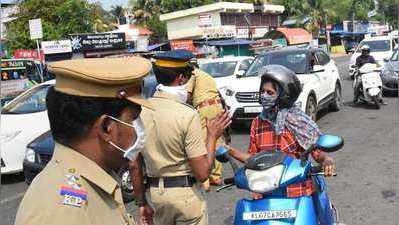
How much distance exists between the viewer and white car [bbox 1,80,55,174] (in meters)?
8.29

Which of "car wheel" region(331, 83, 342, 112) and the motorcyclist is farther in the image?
"car wheel" region(331, 83, 342, 112)

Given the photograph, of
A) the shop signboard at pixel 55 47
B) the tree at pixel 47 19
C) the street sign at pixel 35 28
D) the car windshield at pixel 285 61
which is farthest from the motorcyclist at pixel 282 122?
the tree at pixel 47 19

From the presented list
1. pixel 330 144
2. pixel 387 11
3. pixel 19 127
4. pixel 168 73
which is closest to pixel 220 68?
pixel 19 127

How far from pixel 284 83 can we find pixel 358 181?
3865mm

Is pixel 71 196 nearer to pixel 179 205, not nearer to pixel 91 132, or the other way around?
pixel 91 132

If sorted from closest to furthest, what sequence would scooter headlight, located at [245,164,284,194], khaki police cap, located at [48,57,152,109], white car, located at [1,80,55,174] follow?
1. khaki police cap, located at [48,57,152,109]
2. scooter headlight, located at [245,164,284,194]
3. white car, located at [1,80,55,174]

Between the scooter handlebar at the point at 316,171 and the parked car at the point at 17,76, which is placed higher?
the scooter handlebar at the point at 316,171

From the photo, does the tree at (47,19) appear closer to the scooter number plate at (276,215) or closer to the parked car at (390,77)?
the parked car at (390,77)

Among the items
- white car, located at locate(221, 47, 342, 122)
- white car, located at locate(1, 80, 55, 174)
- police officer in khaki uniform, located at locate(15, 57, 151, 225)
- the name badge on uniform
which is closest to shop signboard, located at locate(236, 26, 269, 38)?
white car, located at locate(221, 47, 342, 122)

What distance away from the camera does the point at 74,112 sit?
5.42ft

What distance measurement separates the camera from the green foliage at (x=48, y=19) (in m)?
34.6

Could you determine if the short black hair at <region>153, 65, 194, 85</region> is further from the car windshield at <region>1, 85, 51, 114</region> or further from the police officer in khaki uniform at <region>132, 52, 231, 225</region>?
the car windshield at <region>1, 85, 51, 114</region>

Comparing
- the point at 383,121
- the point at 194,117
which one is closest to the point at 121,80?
the point at 194,117

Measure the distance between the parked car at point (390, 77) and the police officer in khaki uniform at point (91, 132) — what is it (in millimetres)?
14208
